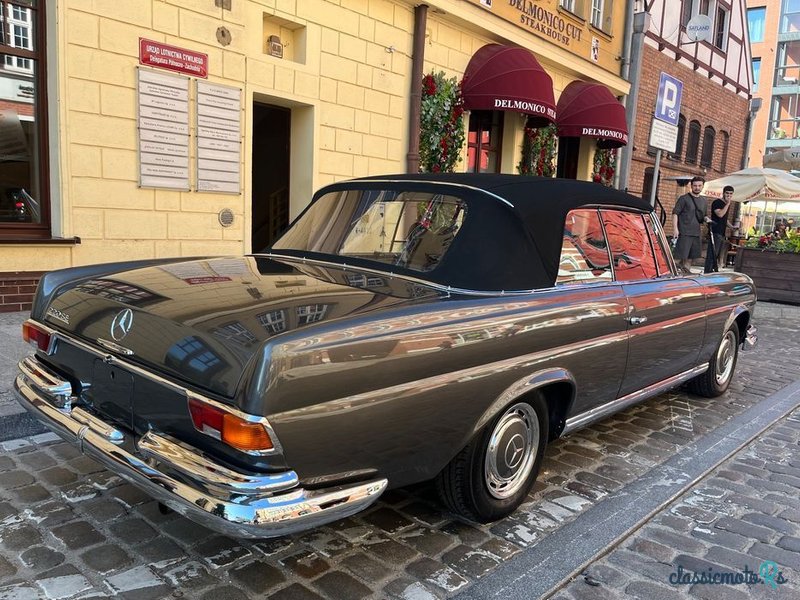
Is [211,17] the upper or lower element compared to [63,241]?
upper

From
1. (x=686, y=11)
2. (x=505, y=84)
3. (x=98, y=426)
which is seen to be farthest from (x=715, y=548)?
(x=686, y=11)

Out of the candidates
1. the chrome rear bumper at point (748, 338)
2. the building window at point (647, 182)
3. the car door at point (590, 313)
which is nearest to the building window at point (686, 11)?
the building window at point (647, 182)

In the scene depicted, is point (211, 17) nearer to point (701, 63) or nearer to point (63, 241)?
point (63, 241)

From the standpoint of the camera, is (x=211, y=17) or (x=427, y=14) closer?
(x=211, y=17)

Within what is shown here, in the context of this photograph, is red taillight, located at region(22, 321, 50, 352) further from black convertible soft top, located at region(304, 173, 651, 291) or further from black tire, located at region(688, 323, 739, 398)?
black tire, located at region(688, 323, 739, 398)

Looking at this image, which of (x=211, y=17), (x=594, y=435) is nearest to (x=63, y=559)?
(x=594, y=435)

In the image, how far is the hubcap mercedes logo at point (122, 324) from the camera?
7.55 ft

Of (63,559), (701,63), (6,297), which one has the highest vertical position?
(701,63)

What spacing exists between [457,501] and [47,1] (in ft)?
20.2

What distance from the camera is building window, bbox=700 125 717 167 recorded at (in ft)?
61.9

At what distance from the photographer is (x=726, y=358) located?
5.25 metres

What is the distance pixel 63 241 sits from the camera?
621 centimetres

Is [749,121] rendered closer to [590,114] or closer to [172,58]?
[590,114]

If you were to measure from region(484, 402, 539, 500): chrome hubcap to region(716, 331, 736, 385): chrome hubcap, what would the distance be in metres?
2.80
